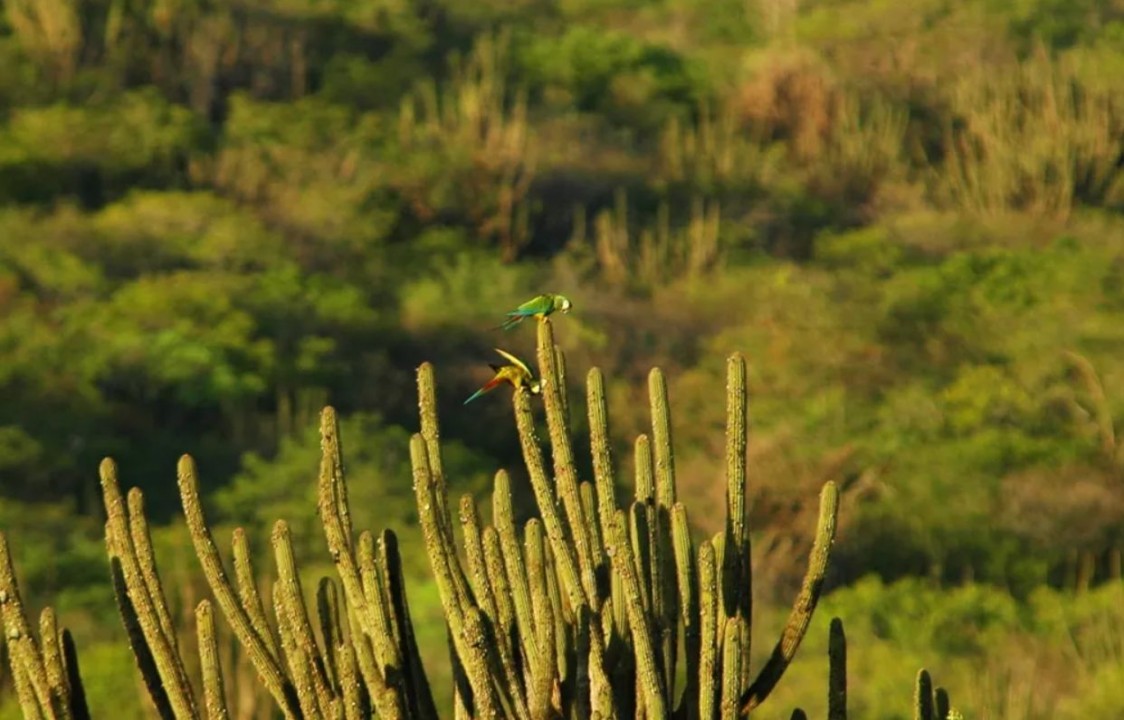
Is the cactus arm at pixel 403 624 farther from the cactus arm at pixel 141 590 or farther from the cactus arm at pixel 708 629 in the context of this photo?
the cactus arm at pixel 708 629

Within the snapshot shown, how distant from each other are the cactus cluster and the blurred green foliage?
7602 millimetres

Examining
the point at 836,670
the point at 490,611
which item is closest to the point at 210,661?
the point at 490,611

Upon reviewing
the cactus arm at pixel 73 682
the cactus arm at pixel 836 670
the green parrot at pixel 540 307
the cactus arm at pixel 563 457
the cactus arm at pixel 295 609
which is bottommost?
the cactus arm at pixel 836 670

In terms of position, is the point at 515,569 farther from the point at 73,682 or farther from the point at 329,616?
the point at 73,682

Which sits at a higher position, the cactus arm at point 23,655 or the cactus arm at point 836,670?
the cactus arm at point 23,655

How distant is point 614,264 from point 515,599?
20.5m

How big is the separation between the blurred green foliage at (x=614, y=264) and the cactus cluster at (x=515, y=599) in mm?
7602

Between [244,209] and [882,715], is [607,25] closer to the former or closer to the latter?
[244,209]

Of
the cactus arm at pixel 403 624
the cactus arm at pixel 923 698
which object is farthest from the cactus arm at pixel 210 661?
the cactus arm at pixel 923 698

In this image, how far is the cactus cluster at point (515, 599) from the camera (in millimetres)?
6180

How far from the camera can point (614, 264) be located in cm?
2667

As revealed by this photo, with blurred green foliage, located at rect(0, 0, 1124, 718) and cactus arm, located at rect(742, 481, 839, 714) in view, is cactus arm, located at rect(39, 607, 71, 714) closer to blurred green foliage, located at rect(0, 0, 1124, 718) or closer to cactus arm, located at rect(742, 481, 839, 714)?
cactus arm, located at rect(742, 481, 839, 714)

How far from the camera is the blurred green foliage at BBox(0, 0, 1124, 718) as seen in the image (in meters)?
19.2

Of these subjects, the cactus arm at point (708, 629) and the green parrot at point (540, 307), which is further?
the cactus arm at point (708, 629)
